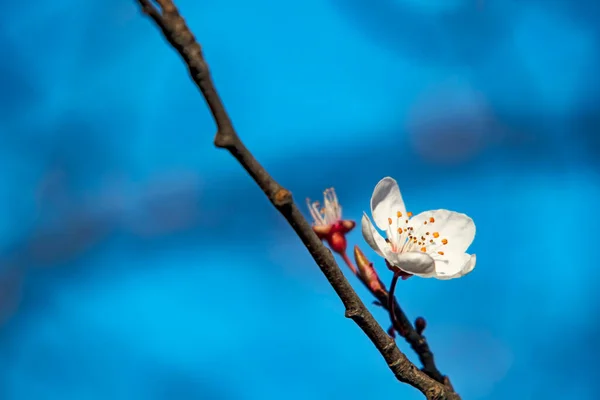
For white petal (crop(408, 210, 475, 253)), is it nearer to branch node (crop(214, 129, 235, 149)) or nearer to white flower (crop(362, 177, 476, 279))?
white flower (crop(362, 177, 476, 279))

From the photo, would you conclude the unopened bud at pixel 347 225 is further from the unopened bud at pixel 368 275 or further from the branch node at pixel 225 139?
the branch node at pixel 225 139

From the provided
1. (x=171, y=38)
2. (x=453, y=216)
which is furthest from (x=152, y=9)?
(x=453, y=216)

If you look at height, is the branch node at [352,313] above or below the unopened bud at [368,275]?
below

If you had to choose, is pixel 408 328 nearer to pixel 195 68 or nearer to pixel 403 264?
pixel 403 264

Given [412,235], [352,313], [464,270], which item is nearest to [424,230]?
[412,235]

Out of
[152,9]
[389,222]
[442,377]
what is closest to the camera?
[152,9]

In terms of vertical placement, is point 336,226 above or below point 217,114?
above

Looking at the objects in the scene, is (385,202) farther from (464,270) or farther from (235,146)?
(235,146)

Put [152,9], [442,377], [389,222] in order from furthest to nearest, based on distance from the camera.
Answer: [389,222] → [442,377] → [152,9]

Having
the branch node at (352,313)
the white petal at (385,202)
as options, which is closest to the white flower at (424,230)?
the white petal at (385,202)
